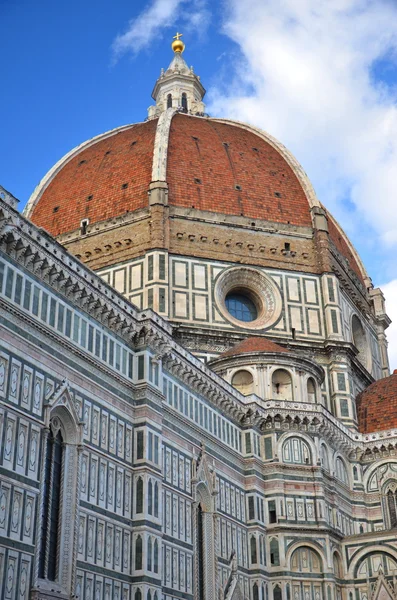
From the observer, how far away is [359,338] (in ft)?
167

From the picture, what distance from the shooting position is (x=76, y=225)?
4859 centimetres

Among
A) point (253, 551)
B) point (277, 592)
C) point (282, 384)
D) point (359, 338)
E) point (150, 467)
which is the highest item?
point (359, 338)

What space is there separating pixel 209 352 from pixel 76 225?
39.4 ft

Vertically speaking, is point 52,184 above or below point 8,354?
above

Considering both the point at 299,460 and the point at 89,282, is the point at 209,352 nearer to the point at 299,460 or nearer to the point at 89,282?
the point at 299,460

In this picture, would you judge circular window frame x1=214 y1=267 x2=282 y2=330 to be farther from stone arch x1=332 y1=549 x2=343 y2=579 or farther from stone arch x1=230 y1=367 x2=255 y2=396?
stone arch x1=332 y1=549 x2=343 y2=579

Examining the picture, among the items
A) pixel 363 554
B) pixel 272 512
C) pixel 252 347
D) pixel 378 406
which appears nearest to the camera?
pixel 272 512

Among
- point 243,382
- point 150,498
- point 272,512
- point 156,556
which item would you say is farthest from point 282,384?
point 156,556

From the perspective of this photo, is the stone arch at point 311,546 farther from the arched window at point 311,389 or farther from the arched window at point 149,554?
the arched window at point 149,554

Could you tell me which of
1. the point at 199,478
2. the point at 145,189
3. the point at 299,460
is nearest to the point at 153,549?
the point at 199,478

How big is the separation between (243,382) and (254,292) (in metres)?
8.19

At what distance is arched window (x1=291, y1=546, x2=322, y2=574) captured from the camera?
3531 cm

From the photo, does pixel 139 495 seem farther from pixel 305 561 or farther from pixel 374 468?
pixel 374 468

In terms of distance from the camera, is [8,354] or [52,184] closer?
[8,354]
